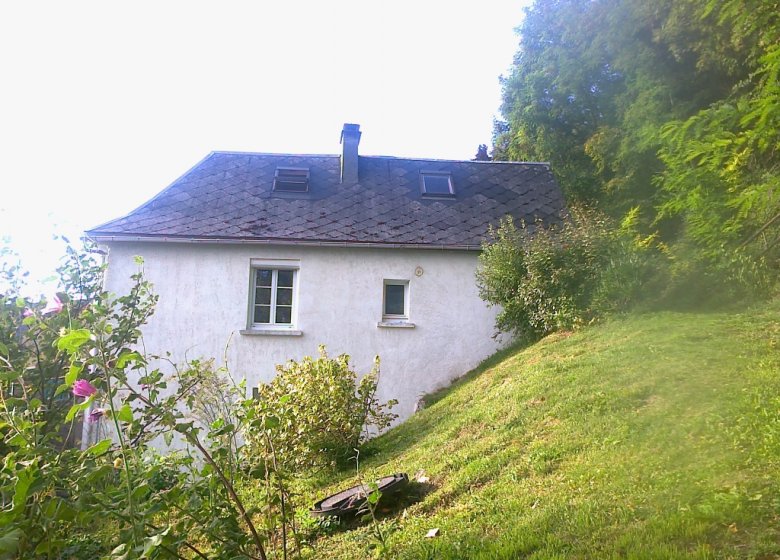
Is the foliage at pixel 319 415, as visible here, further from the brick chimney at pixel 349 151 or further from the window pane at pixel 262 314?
the brick chimney at pixel 349 151

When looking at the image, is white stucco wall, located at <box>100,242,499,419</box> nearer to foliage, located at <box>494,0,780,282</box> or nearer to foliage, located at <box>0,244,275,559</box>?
foliage, located at <box>494,0,780,282</box>

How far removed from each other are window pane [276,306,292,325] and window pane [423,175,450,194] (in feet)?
15.3

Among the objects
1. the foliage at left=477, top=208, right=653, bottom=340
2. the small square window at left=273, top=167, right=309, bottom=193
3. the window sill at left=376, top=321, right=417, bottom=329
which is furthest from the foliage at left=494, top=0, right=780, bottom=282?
the small square window at left=273, top=167, right=309, bottom=193

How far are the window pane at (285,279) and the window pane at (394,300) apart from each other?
2.07 metres

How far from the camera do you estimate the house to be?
1219 cm

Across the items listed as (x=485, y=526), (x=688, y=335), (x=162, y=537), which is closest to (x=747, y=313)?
(x=688, y=335)

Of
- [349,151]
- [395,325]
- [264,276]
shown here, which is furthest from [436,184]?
[264,276]

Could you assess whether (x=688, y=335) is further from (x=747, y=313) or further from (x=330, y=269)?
(x=330, y=269)

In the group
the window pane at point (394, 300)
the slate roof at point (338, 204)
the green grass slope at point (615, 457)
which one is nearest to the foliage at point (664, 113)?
the green grass slope at point (615, 457)

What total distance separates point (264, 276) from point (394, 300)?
9.23 feet

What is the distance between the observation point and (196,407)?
372 cm

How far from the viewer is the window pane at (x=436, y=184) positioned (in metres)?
14.9

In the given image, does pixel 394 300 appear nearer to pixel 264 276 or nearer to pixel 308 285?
pixel 308 285

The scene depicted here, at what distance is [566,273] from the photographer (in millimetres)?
10492
